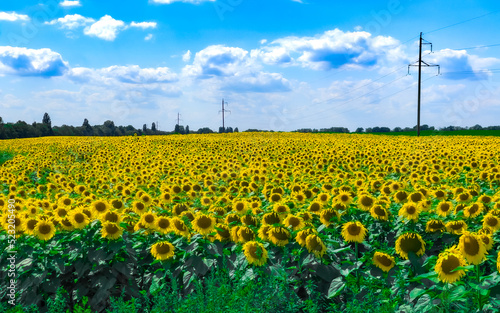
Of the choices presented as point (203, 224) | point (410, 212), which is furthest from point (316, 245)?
point (410, 212)

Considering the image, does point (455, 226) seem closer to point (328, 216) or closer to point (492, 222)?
point (492, 222)

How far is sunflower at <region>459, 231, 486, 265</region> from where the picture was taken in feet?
14.3

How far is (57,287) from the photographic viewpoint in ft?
17.7

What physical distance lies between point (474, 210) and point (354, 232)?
6.54ft

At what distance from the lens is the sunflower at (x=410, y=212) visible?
5802mm

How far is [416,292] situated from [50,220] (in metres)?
4.76

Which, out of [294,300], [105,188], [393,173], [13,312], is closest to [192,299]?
[294,300]

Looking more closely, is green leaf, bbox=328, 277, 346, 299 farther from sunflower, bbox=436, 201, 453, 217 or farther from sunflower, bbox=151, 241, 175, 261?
sunflower, bbox=436, 201, 453, 217

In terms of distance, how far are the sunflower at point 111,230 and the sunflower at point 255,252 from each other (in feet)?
5.62

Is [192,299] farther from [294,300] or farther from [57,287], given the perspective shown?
[57,287]

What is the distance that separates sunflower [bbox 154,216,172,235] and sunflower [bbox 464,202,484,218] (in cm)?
415

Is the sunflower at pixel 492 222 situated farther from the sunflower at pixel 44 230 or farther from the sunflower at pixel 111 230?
the sunflower at pixel 44 230

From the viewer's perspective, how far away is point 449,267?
14.1 feet

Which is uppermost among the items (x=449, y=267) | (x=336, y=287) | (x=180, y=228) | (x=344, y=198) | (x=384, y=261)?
(x=344, y=198)
